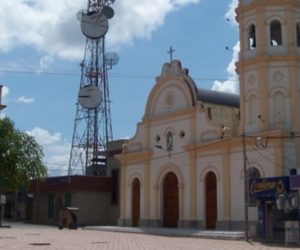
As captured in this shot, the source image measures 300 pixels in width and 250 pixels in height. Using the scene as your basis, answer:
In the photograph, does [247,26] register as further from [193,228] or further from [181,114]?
[193,228]

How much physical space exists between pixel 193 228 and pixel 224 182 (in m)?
4.00

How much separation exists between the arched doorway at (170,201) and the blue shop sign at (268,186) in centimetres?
1024

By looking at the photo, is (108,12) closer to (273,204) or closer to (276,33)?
(276,33)

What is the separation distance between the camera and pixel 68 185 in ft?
155

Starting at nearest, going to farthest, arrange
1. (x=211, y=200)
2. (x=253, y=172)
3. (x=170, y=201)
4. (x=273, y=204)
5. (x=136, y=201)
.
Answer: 1. (x=273, y=204)
2. (x=253, y=172)
3. (x=211, y=200)
4. (x=170, y=201)
5. (x=136, y=201)

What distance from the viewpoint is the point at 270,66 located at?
32.8 meters

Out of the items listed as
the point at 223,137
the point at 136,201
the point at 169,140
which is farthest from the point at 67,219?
the point at 223,137

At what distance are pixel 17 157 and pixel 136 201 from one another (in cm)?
1476

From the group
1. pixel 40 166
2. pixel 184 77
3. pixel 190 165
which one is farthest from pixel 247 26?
pixel 40 166

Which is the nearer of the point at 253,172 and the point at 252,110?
the point at 253,172

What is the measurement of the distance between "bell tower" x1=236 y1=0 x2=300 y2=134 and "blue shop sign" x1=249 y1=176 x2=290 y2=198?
15.8ft

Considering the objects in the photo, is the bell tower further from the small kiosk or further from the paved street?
the small kiosk

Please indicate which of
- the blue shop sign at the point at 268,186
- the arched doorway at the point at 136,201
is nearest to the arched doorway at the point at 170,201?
the arched doorway at the point at 136,201

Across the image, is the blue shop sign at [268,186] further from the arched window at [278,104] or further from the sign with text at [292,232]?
the arched window at [278,104]
